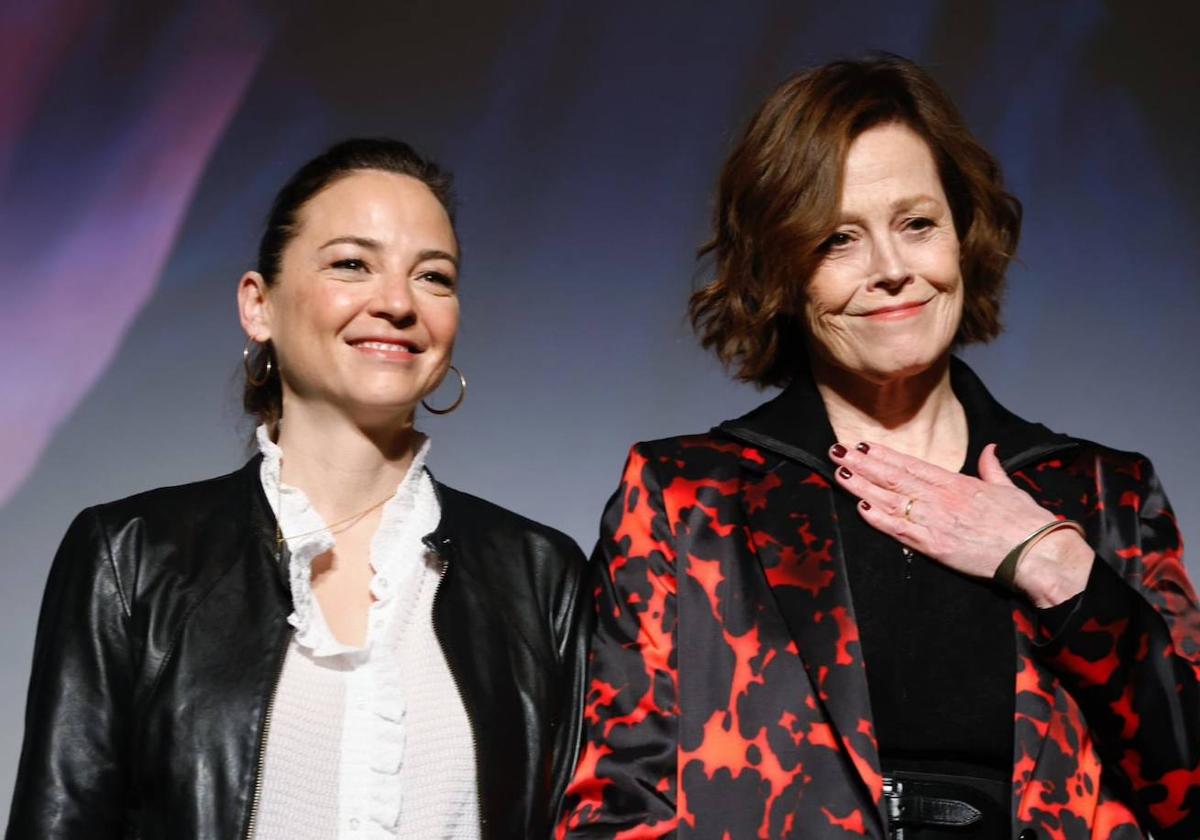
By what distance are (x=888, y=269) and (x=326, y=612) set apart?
88 centimetres

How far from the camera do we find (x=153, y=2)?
3451mm

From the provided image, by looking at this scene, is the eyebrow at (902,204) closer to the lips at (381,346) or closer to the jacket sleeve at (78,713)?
the lips at (381,346)

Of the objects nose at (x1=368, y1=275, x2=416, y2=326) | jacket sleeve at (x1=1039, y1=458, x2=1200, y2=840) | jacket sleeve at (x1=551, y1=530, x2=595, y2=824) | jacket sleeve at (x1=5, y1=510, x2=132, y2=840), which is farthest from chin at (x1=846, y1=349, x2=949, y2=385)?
jacket sleeve at (x1=5, y1=510, x2=132, y2=840)

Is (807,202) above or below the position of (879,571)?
above

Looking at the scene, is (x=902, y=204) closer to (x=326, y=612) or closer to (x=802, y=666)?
(x=802, y=666)

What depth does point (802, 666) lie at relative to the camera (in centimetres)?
197

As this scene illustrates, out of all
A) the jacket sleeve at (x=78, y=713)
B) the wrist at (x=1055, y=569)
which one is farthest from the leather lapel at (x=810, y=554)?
the jacket sleeve at (x=78, y=713)

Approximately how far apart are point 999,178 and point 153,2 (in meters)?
2.04

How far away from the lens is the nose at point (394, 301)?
2.13m

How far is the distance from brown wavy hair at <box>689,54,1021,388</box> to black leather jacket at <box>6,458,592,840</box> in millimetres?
486

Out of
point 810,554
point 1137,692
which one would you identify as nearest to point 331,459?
point 810,554

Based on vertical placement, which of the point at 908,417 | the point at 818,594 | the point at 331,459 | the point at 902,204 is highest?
the point at 902,204

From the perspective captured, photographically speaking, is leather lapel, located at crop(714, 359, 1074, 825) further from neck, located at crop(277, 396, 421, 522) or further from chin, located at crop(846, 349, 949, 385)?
neck, located at crop(277, 396, 421, 522)

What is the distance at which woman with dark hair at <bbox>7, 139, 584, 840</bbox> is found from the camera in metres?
1.93
